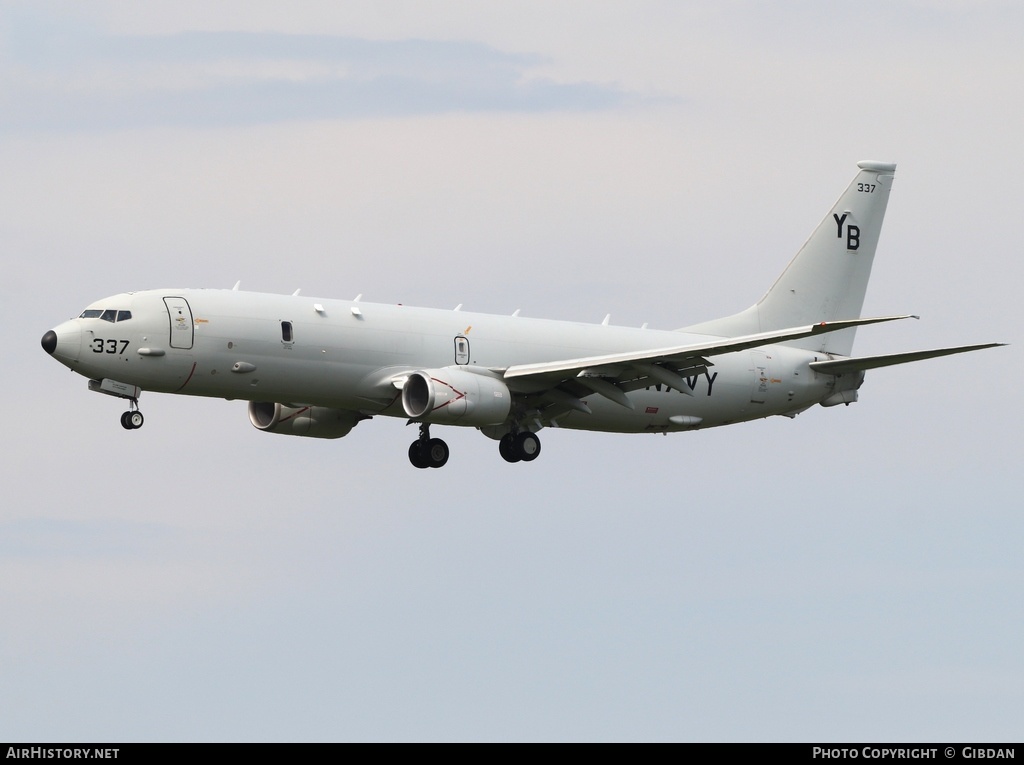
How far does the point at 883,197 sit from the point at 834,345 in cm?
624

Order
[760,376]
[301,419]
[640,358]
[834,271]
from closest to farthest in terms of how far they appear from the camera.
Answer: [640,358] < [301,419] < [760,376] < [834,271]

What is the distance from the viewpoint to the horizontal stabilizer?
2322 inches

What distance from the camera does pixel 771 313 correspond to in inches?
2665

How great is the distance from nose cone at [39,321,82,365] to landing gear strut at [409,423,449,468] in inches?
464

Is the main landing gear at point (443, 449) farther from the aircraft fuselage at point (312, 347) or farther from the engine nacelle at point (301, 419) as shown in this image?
the engine nacelle at point (301, 419)

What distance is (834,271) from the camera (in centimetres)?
6831

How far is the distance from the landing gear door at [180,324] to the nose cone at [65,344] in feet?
8.44

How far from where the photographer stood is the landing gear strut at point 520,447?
60219 mm

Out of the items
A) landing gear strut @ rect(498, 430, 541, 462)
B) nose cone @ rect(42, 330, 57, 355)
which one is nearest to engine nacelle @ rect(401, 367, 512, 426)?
landing gear strut @ rect(498, 430, 541, 462)

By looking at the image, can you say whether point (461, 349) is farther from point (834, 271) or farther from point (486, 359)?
point (834, 271)

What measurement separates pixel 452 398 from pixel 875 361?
1596 centimetres

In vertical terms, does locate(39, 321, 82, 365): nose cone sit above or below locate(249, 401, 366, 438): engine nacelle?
below

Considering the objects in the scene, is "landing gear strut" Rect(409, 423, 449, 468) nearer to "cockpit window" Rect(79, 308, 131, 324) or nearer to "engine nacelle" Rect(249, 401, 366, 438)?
"engine nacelle" Rect(249, 401, 366, 438)

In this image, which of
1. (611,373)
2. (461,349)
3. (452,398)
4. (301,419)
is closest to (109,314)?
(301,419)
